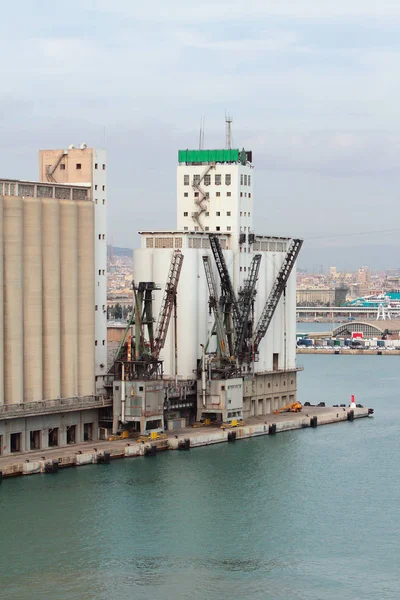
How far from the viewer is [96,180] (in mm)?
65250

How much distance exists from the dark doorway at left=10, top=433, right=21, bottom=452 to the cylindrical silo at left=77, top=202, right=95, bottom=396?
434 centimetres

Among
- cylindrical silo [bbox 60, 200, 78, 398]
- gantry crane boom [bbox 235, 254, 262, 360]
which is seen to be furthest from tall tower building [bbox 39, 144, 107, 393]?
gantry crane boom [bbox 235, 254, 262, 360]

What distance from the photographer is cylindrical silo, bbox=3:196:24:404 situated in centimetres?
5903

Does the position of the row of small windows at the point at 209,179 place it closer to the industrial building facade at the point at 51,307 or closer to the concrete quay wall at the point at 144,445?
the industrial building facade at the point at 51,307

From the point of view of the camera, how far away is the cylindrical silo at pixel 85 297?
6322 cm

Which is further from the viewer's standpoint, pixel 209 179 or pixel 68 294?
pixel 209 179

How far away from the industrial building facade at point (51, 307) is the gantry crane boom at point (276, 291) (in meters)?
13.4

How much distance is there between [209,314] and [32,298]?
14902 mm

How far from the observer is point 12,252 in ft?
194

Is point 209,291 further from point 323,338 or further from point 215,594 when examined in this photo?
point 323,338

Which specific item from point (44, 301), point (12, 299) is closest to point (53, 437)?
point (44, 301)

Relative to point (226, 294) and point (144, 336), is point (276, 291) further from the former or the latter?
point (144, 336)

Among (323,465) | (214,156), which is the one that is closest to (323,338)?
(214,156)

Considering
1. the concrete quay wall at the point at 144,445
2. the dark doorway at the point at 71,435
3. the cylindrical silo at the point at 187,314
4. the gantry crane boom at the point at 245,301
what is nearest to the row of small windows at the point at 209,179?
the gantry crane boom at the point at 245,301
